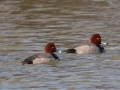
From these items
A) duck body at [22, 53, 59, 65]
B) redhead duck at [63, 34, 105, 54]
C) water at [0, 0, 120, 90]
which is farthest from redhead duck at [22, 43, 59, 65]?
redhead duck at [63, 34, 105, 54]

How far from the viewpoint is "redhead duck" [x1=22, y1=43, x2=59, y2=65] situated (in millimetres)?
17062

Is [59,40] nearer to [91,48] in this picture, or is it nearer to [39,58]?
[91,48]

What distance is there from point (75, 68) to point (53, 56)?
50.2 inches

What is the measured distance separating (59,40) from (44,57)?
3730mm

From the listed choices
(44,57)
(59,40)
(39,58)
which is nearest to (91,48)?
(44,57)

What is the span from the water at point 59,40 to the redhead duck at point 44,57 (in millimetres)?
153

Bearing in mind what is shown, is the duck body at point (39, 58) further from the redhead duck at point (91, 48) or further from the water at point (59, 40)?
the redhead duck at point (91, 48)

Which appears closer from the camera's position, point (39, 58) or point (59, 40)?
point (39, 58)

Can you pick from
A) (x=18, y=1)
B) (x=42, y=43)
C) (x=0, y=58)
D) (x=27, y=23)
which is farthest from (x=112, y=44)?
(x=18, y=1)

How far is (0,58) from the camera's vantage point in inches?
709

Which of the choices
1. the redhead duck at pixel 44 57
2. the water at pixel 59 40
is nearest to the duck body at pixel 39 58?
the redhead duck at pixel 44 57

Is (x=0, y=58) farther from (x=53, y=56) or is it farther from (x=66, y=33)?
(x=66, y=33)

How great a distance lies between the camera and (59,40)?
829 inches

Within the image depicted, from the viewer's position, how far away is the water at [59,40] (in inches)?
595
